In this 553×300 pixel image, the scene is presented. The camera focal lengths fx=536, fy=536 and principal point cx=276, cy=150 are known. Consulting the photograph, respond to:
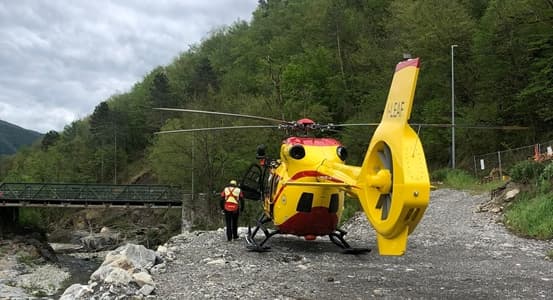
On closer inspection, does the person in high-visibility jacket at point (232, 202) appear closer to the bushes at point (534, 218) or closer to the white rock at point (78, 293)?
the white rock at point (78, 293)

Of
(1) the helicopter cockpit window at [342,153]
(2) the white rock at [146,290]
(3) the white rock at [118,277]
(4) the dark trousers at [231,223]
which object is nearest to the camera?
(2) the white rock at [146,290]

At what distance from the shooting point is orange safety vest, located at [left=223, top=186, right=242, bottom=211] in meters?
14.6

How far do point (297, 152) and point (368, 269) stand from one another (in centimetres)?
283

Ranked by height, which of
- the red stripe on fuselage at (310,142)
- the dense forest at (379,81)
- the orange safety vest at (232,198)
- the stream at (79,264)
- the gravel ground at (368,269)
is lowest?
the stream at (79,264)

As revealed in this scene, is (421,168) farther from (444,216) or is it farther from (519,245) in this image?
(444,216)

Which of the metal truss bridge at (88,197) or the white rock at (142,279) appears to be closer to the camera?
the white rock at (142,279)

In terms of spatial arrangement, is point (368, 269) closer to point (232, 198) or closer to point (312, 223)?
point (312, 223)

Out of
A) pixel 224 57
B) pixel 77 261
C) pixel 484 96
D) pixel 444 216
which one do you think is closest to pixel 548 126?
pixel 484 96

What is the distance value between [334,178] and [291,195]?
5.67 ft

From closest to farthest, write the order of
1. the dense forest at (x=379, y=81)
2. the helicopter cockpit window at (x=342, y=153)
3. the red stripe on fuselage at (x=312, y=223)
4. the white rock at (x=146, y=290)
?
the white rock at (x=146, y=290), the helicopter cockpit window at (x=342, y=153), the red stripe on fuselage at (x=312, y=223), the dense forest at (x=379, y=81)

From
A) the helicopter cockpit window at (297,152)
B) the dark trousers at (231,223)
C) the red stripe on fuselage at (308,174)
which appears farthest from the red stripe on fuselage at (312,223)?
the dark trousers at (231,223)

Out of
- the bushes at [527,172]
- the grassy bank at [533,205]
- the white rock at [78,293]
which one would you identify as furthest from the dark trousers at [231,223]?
the bushes at [527,172]

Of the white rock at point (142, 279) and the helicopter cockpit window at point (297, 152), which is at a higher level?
the helicopter cockpit window at point (297, 152)

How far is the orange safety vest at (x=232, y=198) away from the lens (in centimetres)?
1464
